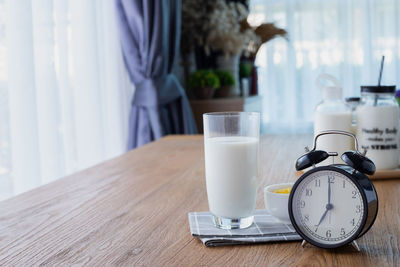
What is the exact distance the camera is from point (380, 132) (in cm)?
108

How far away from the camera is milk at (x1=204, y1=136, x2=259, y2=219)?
2.50ft

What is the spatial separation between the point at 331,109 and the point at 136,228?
1.70ft

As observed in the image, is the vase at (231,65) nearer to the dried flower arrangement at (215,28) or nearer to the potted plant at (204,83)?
the dried flower arrangement at (215,28)

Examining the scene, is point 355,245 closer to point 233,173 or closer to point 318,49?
point 233,173

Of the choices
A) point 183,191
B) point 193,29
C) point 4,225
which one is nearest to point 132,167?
point 183,191

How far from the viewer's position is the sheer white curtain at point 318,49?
4.36 meters

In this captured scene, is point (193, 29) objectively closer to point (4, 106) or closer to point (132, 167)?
point (4, 106)

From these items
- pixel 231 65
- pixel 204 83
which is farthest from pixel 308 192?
pixel 231 65

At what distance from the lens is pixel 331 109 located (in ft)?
3.55

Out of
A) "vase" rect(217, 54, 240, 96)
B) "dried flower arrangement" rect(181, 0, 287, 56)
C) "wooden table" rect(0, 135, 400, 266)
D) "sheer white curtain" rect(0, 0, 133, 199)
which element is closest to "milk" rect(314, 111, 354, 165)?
"wooden table" rect(0, 135, 400, 266)

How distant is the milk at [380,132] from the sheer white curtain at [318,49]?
3.35 m

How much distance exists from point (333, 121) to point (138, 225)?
50 centimetres

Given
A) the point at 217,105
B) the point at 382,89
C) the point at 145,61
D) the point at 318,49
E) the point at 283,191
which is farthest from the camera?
the point at 318,49

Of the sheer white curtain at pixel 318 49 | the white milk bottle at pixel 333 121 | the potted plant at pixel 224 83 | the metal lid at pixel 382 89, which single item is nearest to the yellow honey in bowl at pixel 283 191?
the white milk bottle at pixel 333 121
